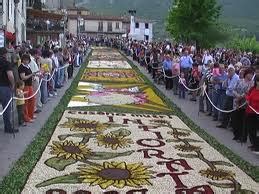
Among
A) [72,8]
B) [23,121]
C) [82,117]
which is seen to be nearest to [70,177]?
[23,121]

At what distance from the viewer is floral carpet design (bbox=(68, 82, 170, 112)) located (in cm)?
2044

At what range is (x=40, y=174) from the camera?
10.4m

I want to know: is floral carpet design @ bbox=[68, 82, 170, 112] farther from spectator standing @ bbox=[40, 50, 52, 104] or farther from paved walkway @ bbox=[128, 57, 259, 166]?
spectator standing @ bbox=[40, 50, 52, 104]

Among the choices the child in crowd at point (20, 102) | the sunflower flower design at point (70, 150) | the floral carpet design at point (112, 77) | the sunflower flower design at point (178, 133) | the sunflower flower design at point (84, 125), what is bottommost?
the floral carpet design at point (112, 77)

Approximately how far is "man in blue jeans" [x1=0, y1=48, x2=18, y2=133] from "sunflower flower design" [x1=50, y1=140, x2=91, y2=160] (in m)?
1.55

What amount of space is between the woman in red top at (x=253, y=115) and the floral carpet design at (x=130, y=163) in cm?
104

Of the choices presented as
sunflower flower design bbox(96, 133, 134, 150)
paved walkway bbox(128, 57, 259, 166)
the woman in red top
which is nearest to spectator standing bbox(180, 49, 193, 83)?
paved walkway bbox(128, 57, 259, 166)

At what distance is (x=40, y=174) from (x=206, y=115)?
974 cm

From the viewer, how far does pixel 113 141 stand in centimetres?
1358

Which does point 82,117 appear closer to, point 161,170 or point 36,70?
point 36,70

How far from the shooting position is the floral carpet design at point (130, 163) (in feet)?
32.1

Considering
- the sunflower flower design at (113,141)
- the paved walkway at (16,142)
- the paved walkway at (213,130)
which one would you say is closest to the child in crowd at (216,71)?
the paved walkway at (213,130)

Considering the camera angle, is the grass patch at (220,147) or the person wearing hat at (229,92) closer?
the grass patch at (220,147)

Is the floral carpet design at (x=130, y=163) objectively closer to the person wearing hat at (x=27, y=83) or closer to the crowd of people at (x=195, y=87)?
the person wearing hat at (x=27, y=83)
